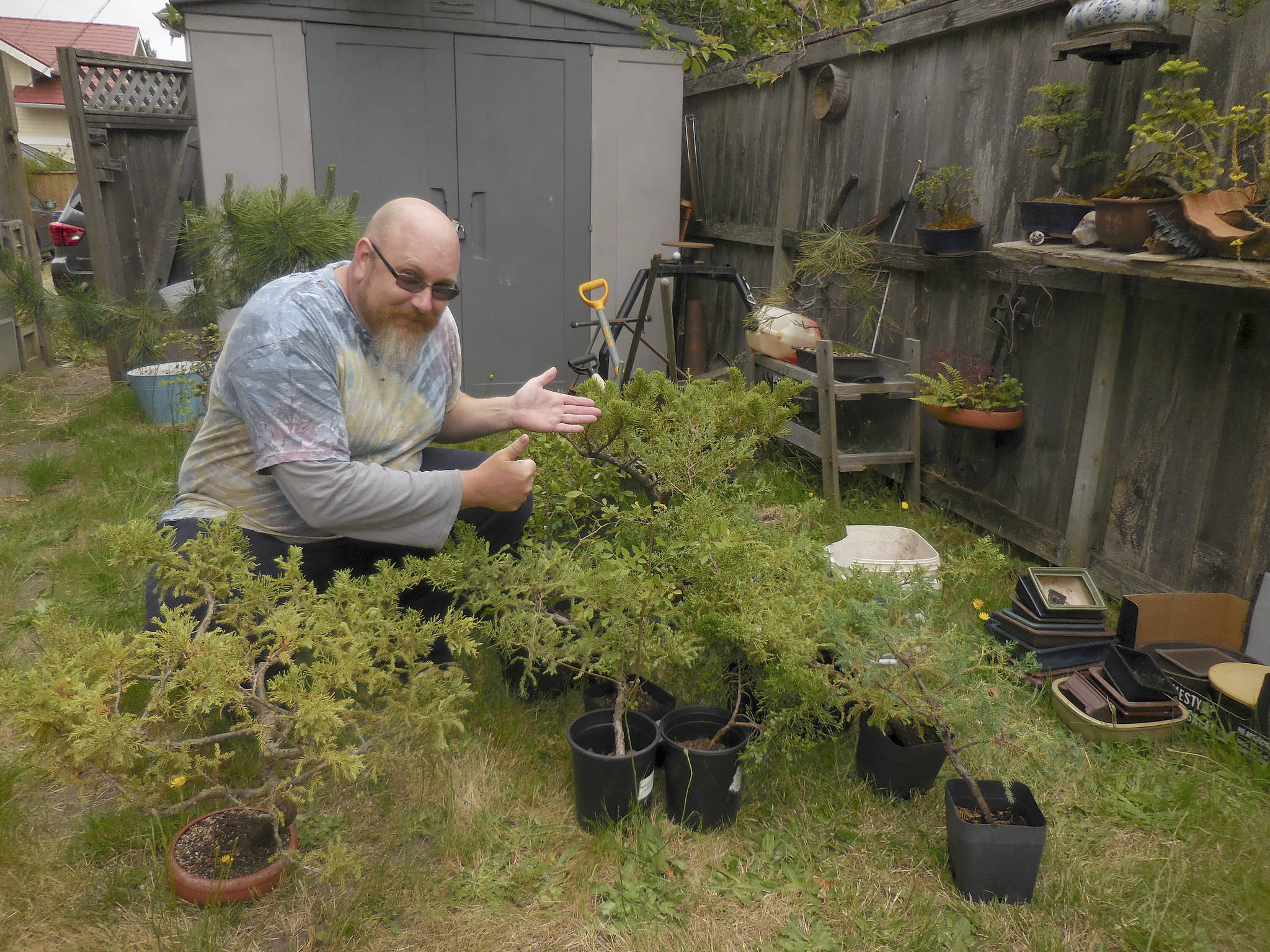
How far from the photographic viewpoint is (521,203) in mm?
6086

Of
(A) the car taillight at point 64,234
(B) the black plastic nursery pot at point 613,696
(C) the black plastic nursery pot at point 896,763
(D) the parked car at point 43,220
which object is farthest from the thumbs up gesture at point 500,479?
(D) the parked car at point 43,220

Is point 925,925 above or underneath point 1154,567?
underneath

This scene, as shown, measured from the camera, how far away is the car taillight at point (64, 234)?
9156 millimetres

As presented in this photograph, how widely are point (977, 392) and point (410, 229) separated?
243cm

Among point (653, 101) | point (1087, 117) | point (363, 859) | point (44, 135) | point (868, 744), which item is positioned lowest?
point (363, 859)

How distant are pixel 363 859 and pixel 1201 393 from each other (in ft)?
9.17

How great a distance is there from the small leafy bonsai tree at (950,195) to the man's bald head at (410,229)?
2399 mm

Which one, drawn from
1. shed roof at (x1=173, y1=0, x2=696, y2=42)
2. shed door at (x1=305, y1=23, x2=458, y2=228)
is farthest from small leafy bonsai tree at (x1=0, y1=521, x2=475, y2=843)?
shed roof at (x1=173, y1=0, x2=696, y2=42)

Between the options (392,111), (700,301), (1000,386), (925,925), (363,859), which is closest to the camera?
(925,925)

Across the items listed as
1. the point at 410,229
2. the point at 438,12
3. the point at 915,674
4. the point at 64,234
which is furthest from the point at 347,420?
the point at 64,234

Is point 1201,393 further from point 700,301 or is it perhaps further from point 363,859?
point 700,301

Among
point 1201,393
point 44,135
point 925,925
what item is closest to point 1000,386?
point 1201,393

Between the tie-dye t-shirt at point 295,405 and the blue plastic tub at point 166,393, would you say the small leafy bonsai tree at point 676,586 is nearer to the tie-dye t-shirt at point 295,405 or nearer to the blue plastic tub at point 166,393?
the tie-dye t-shirt at point 295,405

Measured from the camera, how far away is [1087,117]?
3.11 m
